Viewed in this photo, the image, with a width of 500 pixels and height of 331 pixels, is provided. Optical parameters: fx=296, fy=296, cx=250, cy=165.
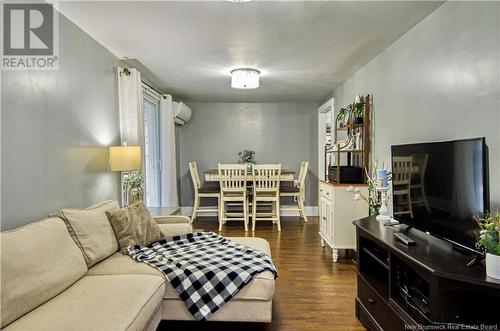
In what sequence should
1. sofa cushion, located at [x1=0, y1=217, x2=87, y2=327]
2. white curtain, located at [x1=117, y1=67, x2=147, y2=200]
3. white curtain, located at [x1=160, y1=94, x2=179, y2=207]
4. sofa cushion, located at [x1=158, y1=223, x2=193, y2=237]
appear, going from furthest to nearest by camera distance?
white curtain, located at [x1=160, y1=94, x2=179, y2=207]
white curtain, located at [x1=117, y1=67, x2=147, y2=200]
sofa cushion, located at [x1=158, y1=223, x2=193, y2=237]
sofa cushion, located at [x1=0, y1=217, x2=87, y2=327]

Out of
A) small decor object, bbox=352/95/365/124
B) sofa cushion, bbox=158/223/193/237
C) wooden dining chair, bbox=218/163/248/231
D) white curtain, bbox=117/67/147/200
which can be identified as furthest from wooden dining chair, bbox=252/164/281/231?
sofa cushion, bbox=158/223/193/237

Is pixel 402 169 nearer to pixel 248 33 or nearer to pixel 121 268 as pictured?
pixel 248 33

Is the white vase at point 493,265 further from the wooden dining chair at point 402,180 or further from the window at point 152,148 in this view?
the window at point 152,148

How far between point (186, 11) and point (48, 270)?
1865mm

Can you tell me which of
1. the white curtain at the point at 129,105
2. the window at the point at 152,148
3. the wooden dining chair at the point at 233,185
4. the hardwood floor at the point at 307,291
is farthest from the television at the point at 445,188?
the window at the point at 152,148

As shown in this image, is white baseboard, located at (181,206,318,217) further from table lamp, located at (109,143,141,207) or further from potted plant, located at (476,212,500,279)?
potted plant, located at (476,212,500,279)

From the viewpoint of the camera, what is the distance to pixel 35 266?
1448 millimetres

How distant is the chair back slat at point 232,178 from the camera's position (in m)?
4.85

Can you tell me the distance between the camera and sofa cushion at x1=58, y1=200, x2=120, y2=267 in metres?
1.90

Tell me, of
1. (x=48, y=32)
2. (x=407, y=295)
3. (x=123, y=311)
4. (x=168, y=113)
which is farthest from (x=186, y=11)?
(x=168, y=113)

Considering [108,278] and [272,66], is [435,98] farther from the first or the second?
[108,278]

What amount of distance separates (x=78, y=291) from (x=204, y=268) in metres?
0.71

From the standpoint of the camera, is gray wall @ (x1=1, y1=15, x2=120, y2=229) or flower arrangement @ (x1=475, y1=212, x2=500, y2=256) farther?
gray wall @ (x1=1, y1=15, x2=120, y2=229)

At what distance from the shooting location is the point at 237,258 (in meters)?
2.12
